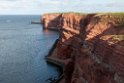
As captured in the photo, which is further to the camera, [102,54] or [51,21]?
[51,21]

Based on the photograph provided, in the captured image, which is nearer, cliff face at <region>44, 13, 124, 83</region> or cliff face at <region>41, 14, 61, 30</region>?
cliff face at <region>44, 13, 124, 83</region>

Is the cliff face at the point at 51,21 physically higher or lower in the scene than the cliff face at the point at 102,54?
lower

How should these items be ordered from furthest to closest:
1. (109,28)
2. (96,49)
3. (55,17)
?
(55,17) → (109,28) → (96,49)

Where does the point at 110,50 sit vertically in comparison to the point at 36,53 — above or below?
above

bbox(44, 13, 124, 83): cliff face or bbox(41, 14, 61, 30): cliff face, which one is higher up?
bbox(44, 13, 124, 83): cliff face

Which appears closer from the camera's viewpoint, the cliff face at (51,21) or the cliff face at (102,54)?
the cliff face at (102,54)

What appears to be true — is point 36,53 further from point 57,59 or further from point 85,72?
point 85,72

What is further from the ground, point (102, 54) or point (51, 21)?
point (102, 54)

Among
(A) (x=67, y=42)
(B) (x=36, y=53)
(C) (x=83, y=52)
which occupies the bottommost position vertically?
(B) (x=36, y=53)

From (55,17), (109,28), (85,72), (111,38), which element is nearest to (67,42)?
(109,28)

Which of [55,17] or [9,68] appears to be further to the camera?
[55,17]

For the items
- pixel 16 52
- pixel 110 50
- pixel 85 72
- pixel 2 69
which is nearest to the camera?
pixel 110 50
